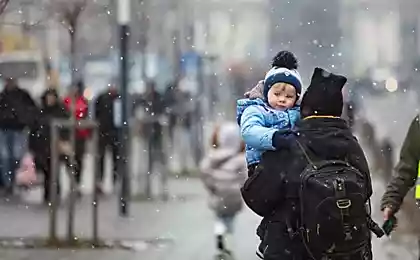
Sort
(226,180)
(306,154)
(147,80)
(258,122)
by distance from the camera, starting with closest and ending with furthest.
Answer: (306,154)
(258,122)
(226,180)
(147,80)

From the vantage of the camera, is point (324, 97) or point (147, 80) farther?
point (147, 80)

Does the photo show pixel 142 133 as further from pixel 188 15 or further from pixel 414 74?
pixel 414 74

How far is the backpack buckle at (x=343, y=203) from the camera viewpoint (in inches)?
125

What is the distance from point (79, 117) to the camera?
928cm

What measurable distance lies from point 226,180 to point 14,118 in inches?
124

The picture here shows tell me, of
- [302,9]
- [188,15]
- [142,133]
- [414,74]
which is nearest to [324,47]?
[302,9]

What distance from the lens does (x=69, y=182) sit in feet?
29.0

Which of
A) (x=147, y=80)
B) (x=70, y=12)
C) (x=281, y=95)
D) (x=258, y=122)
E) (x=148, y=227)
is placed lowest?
(x=148, y=227)

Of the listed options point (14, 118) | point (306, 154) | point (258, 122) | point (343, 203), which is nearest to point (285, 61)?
point (258, 122)

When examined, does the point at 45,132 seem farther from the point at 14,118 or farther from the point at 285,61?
the point at 285,61

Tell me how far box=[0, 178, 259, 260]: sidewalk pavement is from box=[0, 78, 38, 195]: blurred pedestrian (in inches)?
25.1

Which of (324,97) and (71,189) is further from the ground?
(324,97)

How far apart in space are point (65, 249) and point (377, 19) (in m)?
4.10

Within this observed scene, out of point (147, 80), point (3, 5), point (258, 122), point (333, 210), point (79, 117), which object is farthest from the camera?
point (147, 80)
